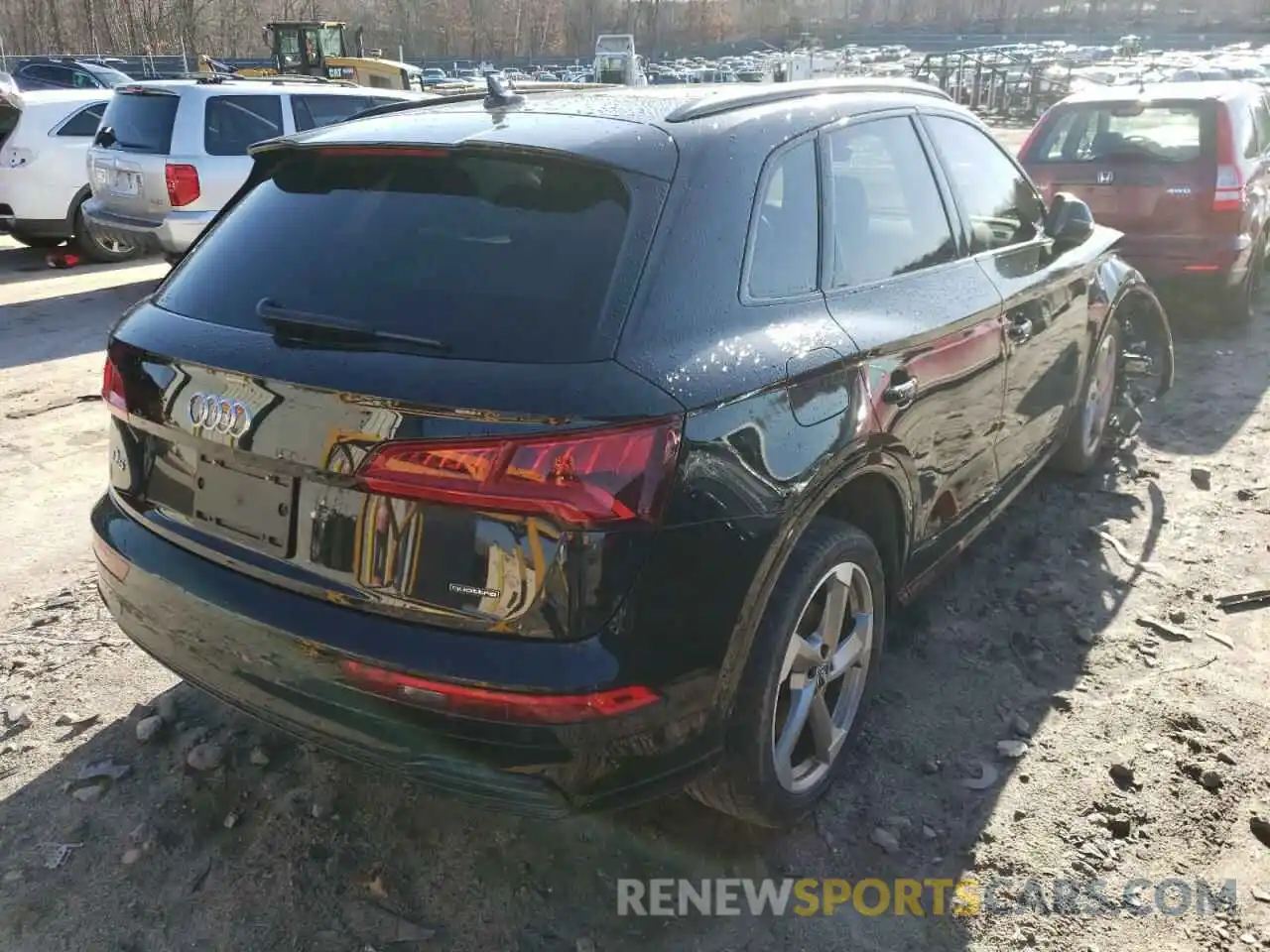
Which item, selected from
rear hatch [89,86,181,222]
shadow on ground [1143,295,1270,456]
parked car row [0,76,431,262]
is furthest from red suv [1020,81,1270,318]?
rear hatch [89,86,181,222]

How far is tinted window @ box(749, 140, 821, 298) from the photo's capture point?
2.48 metres

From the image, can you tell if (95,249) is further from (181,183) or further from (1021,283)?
(1021,283)

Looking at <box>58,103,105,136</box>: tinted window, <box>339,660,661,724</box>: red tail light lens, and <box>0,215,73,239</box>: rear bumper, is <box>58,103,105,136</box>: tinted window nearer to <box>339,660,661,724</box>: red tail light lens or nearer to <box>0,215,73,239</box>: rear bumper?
<box>0,215,73,239</box>: rear bumper

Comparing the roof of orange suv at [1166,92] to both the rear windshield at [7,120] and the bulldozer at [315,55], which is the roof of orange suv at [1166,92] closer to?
the rear windshield at [7,120]

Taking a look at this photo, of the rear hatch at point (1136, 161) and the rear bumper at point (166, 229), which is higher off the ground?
the rear hatch at point (1136, 161)

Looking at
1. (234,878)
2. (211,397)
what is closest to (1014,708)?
(234,878)

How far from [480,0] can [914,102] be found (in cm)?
7091

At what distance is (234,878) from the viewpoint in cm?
253

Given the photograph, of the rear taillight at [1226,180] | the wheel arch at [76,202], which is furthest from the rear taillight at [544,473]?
the wheel arch at [76,202]

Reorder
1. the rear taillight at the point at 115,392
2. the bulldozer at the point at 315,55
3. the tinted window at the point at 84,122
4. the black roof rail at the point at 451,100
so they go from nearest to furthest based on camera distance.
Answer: the rear taillight at the point at 115,392 < the black roof rail at the point at 451,100 < the tinted window at the point at 84,122 < the bulldozer at the point at 315,55

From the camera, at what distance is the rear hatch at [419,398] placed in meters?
1.95

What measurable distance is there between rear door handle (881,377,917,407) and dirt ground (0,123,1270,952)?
107cm

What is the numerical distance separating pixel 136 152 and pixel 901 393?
27.6 ft

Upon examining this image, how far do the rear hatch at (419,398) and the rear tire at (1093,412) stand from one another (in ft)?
10.5
